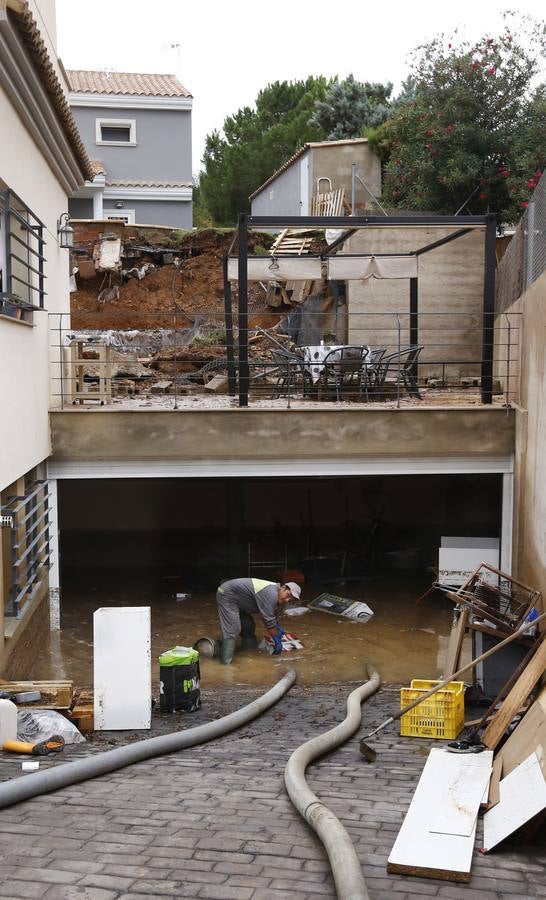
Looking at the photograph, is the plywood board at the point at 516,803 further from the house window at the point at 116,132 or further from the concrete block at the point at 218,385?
the house window at the point at 116,132

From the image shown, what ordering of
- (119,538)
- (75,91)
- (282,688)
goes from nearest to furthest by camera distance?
(282,688)
(119,538)
(75,91)

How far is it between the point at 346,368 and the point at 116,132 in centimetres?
2188

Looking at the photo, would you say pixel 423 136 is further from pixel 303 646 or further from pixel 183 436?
pixel 303 646

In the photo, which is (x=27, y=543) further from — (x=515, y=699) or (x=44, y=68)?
(x=515, y=699)

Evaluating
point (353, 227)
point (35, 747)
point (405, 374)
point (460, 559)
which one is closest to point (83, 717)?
point (35, 747)

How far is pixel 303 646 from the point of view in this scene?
12281 mm

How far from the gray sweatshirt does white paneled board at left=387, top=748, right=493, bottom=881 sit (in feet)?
15.3

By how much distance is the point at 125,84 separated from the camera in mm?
34438

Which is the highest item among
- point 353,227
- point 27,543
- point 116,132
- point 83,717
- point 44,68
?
point 116,132

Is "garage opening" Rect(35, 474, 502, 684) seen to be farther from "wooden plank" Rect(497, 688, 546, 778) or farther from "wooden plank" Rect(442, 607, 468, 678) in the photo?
"wooden plank" Rect(497, 688, 546, 778)

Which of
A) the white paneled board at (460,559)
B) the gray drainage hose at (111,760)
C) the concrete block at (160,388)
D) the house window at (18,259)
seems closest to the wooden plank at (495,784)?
the gray drainage hose at (111,760)

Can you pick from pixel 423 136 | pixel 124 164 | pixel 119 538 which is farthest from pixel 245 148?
pixel 119 538

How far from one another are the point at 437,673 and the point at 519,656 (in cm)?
248

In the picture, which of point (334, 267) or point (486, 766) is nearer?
point (486, 766)
